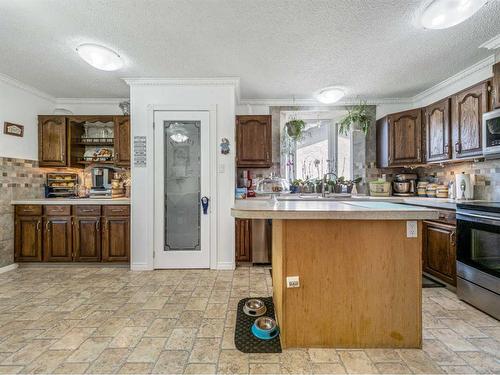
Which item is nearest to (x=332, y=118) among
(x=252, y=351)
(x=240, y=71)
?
(x=240, y=71)

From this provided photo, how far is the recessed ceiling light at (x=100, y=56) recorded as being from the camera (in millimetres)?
2531

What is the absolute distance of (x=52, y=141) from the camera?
3836 millimetres

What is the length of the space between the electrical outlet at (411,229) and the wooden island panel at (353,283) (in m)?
0.03

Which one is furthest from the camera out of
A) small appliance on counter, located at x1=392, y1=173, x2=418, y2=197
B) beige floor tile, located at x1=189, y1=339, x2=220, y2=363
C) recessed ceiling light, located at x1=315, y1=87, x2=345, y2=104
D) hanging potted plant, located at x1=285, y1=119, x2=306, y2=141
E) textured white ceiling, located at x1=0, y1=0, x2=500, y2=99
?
hanging potted plant, located at x1=285, y1=119, x2=306, y2=141

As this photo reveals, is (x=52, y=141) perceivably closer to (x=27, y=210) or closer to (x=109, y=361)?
(x=27, y=210)

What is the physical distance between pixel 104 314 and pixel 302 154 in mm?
3724

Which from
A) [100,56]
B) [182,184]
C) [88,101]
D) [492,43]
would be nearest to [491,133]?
[492,43]

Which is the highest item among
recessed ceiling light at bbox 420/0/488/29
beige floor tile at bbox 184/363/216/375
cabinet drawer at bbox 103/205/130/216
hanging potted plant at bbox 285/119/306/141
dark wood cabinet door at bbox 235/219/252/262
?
recessed ceiling light at bbox 420/0/488/29

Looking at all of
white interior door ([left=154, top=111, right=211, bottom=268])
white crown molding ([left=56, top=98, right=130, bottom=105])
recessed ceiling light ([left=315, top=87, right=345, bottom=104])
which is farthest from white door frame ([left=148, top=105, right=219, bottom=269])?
recessed ceiling light ([left=315, top=87, right=345, bottom=104])

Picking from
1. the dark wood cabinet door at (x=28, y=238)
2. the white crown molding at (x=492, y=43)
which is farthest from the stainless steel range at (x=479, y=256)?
the dark wood cabinet door at (x=28, y=238)

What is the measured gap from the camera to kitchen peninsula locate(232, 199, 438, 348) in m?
1.70

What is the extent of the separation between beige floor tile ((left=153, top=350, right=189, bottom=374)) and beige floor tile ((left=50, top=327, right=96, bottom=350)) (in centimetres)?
67

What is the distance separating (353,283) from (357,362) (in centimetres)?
48

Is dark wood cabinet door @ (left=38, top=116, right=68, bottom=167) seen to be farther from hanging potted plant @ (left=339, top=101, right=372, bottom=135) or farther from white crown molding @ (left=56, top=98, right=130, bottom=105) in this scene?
hanging potted plant @ (left=339, top=101, right=372, bottom=135)
